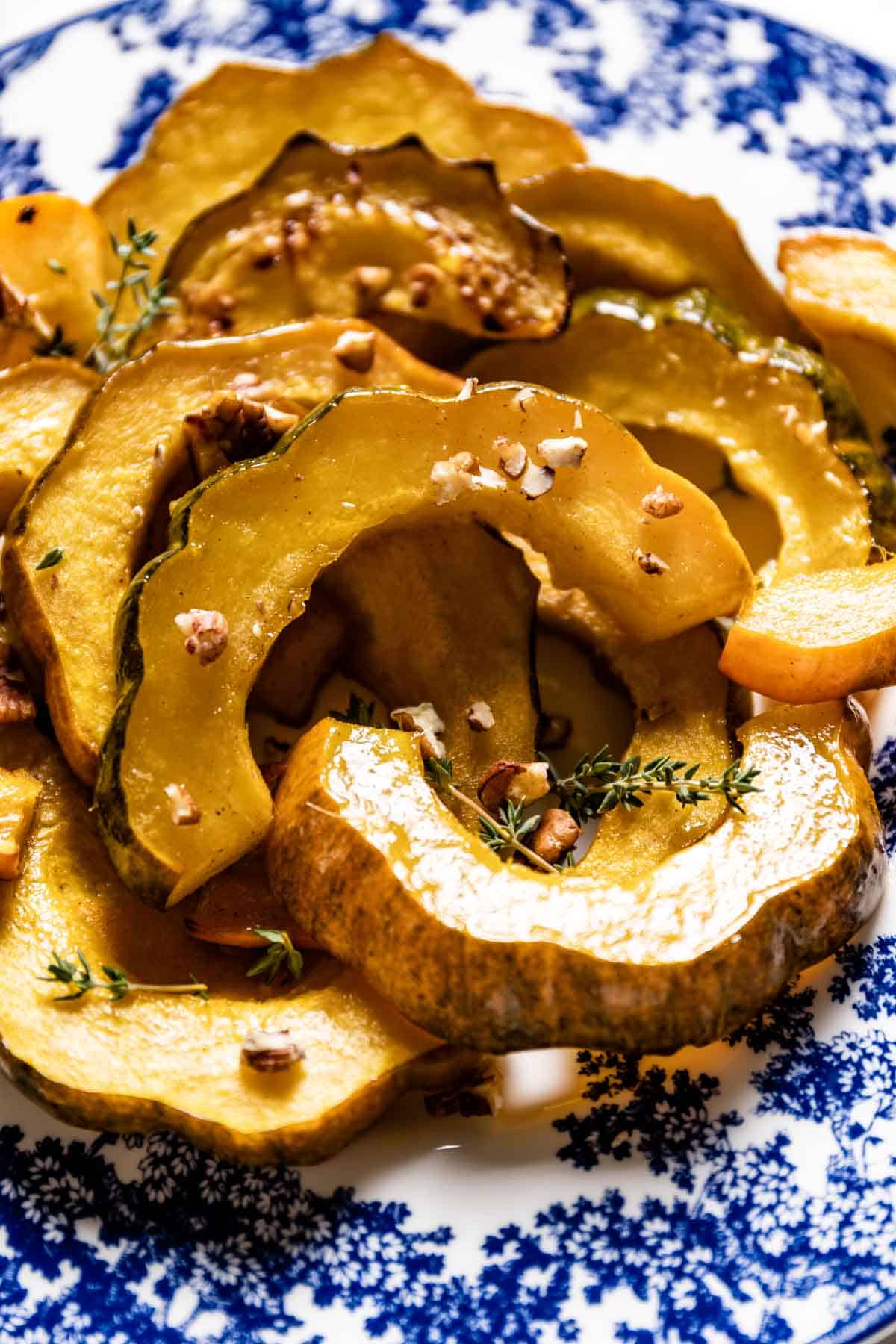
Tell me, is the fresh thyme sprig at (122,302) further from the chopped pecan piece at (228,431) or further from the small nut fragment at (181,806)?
the small nut fragment at (181,806)

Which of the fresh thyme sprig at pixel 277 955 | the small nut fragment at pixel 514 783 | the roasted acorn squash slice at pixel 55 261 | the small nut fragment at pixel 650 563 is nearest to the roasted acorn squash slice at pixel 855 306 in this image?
the small nut fragment at pixel 650 563

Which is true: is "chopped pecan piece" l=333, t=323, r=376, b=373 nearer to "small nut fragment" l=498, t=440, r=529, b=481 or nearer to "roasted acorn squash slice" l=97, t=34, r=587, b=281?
"small nut fragment" l=498, t=440, r=529, b=481

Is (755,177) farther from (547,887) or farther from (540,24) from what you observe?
(547,887)

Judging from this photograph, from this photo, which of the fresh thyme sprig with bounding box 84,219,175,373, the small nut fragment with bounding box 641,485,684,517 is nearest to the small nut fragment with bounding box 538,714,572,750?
the small nut fragment with bounding box 641,485,684,517

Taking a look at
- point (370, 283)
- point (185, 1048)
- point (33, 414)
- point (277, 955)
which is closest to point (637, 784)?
point (277, 955)

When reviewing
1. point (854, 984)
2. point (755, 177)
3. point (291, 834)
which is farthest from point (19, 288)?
point (854, 984)
